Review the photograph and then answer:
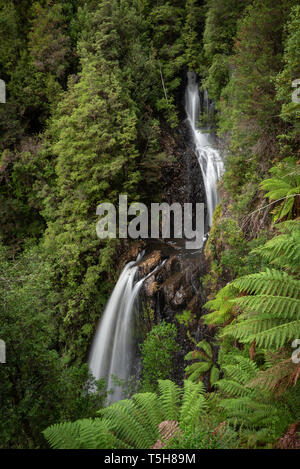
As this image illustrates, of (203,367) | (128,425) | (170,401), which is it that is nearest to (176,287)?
(203,367)

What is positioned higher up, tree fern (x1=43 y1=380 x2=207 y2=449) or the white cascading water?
tree fern (x1=43 y1=380 x2=207 y2=449)

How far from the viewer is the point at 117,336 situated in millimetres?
10781

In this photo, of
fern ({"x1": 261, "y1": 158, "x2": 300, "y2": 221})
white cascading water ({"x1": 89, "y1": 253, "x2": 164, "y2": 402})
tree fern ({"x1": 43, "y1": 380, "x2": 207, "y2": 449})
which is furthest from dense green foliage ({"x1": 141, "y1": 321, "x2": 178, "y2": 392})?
tree fern ({"x1": 43, "y1": 380, "x2": 207, "y2": 449})

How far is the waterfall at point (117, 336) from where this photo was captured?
33.9ft

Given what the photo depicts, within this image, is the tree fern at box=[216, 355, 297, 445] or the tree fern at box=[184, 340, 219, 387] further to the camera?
the tree fern at box=[184, 340, 219, 387]

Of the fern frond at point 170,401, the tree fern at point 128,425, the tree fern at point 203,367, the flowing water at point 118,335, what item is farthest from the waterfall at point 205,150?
the tree fern at point 128,425

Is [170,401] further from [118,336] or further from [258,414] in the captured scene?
[118,336]

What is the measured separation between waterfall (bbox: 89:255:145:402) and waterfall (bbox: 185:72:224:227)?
5707 mm

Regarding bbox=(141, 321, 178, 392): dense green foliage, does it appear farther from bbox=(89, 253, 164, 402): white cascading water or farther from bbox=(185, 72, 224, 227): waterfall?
bbox=(185, 72, 224, 227): waterfall

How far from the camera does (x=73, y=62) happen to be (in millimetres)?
16578

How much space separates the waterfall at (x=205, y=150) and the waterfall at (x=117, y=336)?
18.7 ft

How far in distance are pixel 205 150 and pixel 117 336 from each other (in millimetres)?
10942

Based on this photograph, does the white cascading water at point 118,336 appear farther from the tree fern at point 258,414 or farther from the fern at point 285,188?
the tree fern at point 258,414

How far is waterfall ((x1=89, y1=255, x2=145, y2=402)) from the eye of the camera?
10.3 meters
